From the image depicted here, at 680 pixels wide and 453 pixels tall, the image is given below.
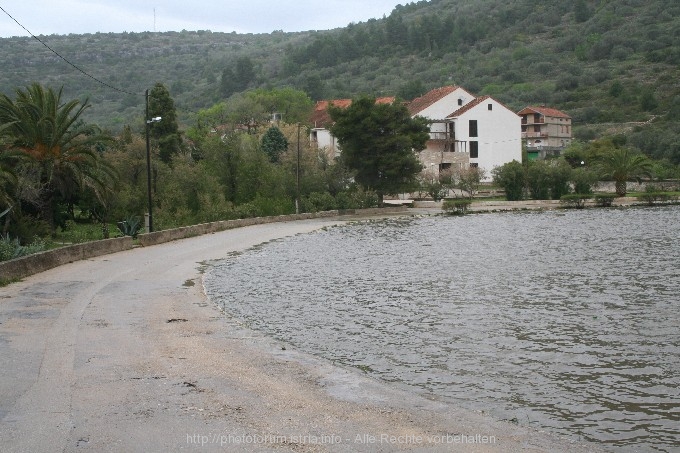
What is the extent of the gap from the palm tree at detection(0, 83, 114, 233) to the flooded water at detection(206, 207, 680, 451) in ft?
34.2

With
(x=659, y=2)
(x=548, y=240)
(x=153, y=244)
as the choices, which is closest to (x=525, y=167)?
Answer: (x=548, y=240)

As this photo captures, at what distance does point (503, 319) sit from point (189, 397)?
9.43 m

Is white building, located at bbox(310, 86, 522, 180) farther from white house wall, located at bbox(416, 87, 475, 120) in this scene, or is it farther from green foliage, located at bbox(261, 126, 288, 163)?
green foliage, located at bbox(261, 126, 288, 163)

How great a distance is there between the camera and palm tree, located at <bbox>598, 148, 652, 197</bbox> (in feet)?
261

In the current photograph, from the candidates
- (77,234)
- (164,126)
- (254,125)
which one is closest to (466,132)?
(254,125)

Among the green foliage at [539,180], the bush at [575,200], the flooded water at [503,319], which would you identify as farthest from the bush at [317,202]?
the flooded water at [503,319]

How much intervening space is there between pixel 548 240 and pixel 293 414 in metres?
33.8

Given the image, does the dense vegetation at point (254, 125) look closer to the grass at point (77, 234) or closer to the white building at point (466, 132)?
the grass at point (77, 234)

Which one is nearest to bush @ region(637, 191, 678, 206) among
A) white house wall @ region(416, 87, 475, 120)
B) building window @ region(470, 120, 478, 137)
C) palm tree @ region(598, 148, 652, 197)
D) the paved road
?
palm tree @ region(598, 148, 652, 197)

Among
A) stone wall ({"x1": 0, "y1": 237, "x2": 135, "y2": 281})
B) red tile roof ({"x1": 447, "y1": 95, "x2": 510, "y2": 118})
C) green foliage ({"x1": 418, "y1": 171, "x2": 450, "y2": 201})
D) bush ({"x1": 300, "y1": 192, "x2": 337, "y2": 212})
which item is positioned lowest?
stone wall ({"x1": 0, "y1": 237, "x2": 135, "y2": 281})

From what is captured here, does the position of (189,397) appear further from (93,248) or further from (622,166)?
(622,166)

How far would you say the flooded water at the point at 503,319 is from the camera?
11.3 m

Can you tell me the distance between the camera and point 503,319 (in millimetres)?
18375

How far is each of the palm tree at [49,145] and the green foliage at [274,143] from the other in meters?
42.3
